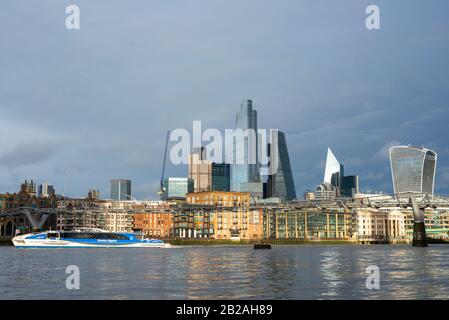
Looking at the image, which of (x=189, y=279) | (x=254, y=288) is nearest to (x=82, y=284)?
(x=189, y=279)

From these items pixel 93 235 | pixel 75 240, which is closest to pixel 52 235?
pixel 75 240

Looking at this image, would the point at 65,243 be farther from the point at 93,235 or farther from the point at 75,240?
the point at 93,235

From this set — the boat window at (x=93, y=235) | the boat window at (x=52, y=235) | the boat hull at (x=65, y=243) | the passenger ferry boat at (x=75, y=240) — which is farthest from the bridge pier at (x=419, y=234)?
the boat window at (x=52, y=235)

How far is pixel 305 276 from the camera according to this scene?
2165 inches

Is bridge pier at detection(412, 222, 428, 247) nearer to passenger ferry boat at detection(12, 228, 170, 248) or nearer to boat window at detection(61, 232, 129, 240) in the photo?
passenger ferry boat at detection(12, 228, 170, 248)

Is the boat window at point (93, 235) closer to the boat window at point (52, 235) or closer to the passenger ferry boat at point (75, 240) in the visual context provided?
the passenger ferry boat at point (75, 240)

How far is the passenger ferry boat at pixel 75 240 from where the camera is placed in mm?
165500

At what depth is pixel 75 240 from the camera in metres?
167

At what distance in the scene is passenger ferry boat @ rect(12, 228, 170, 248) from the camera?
165500 mm

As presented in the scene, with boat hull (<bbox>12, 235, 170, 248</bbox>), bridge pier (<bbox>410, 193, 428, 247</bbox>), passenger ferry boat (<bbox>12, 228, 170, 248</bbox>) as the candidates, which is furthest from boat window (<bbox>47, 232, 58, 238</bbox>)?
bridge pier (<bbox>410, 193, 428, 247</bbox>)
